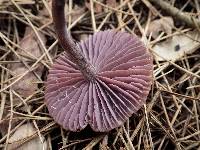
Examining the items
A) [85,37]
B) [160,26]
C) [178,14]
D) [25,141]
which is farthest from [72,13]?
[25,141]

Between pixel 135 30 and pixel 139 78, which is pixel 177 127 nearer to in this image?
pixel 139 78

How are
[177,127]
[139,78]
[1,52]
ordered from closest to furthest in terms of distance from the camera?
[139,78], [177,127], [1,52]

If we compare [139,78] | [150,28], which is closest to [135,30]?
[150,28]

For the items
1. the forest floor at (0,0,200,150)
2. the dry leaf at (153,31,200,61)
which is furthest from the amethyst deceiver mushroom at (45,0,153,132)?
the dry leaf at (153,31,200,61)

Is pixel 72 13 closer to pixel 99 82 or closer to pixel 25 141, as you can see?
pixel 99 82

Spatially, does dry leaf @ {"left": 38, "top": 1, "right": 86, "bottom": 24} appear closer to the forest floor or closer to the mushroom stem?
the forest floor

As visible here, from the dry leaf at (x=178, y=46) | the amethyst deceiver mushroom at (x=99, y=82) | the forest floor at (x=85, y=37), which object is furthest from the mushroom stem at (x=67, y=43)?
Result: the dry leaf at (x=178, y=46)

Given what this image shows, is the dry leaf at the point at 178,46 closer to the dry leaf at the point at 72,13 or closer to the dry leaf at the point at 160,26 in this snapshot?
the dry leaf at the point at 160,26
